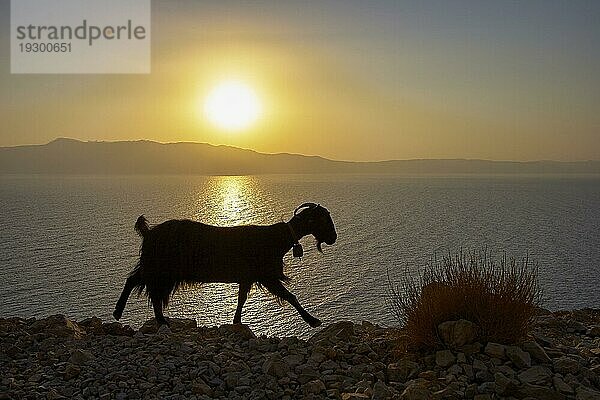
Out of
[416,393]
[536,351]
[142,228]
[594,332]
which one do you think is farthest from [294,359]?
[594,332]

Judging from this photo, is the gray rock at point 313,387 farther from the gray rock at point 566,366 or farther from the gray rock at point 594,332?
the gray rock at point 594,332

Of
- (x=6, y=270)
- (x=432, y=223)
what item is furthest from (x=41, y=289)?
(x=432, y=223)

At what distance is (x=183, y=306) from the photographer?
20875 millimetres

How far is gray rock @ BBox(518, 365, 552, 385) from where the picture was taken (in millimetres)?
6711

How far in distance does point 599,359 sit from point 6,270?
25.0 meters

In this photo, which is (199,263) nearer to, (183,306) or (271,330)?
(271,330)

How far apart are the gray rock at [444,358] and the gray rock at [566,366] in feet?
3.67

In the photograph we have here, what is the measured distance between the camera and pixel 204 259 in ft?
32.6

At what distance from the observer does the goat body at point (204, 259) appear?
32.4 feet

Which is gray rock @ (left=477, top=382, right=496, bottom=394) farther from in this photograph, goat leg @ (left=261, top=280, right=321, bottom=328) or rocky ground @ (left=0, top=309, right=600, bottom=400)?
goat leg @ (left=261, top=280, right=321, bottom=328)

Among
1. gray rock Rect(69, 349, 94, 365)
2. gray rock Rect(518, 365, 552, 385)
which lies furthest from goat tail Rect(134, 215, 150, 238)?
gray rock Rect(518, 365, 552, 385)

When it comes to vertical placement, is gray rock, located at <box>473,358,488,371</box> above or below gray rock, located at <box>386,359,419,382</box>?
above

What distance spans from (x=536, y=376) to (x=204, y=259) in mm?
5158

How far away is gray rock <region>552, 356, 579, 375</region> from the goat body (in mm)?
3882
